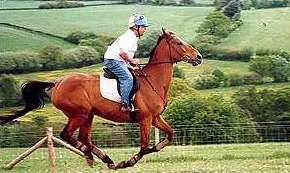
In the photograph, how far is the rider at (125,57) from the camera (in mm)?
9797

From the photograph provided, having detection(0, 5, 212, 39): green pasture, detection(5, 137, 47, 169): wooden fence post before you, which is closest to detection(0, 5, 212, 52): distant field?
detection(0, 5, 212, 39): green pasture

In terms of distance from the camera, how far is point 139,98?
9938 mm

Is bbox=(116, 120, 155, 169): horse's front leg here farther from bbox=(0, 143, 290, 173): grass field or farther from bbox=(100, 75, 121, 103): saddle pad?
bbox=(0, 143, 290, 173): grass field

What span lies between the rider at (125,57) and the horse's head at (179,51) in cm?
42

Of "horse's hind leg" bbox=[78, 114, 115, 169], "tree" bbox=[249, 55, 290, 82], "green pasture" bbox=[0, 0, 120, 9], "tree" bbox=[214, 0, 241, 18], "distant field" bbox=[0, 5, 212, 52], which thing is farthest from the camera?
"tree" bbox=[214, 0, 241, 18]

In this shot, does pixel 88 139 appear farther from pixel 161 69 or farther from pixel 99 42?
pixel 99 42

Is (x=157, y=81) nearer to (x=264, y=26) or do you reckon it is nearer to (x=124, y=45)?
(x=124, y=45)

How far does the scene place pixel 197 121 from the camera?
91.2ft

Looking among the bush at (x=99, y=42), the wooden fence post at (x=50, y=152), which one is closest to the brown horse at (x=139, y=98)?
the wooden fence post at (x=50, y=152)

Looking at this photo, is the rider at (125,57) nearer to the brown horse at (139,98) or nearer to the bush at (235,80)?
the brown horse at (139,98)

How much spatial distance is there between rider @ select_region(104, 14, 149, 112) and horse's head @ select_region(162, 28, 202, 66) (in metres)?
0.42

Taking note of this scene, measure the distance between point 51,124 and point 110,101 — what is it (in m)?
21.3

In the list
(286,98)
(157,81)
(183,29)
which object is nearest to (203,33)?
(183,29)

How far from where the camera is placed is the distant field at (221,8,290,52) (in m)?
35.6
